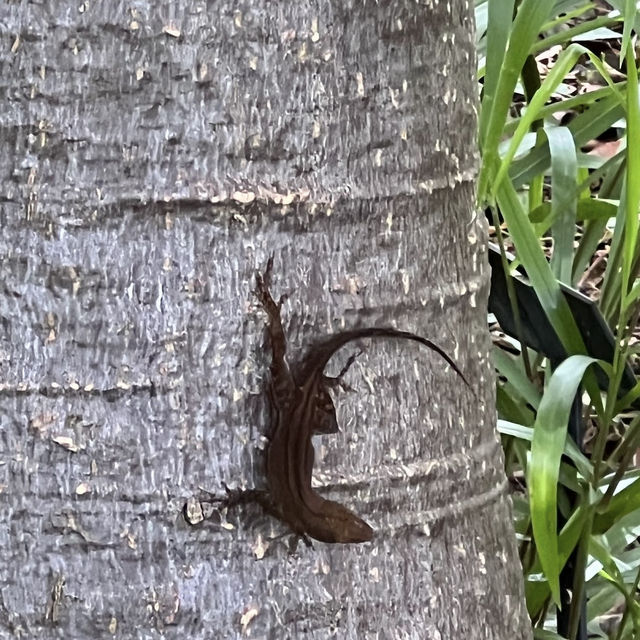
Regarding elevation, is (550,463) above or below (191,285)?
below

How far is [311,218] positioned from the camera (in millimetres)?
466

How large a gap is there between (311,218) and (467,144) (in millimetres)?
133

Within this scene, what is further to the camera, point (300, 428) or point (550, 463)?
point (550, 463)

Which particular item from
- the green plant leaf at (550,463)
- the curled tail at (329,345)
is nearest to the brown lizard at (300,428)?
the curled tail at (329,345)

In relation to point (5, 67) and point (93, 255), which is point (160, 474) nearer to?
point (93, 255)

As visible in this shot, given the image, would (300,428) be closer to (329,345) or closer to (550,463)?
(329,345)

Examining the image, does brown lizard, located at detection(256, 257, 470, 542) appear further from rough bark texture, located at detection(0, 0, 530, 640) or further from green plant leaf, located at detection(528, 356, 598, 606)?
green plant leaf, located at detection(528, 356, 598, 606)

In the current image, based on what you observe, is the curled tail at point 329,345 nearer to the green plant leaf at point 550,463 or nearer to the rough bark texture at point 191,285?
the rough bark texture at point 191,285

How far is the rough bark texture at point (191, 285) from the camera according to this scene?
0.45 meters

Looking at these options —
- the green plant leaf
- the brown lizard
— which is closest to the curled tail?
the brown lizard

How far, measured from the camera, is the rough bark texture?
45cm

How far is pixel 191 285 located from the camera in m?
0.46

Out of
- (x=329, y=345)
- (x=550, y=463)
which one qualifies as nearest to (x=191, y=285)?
(x=329, y=345)

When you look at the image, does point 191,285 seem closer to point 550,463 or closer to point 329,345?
point 329,345
